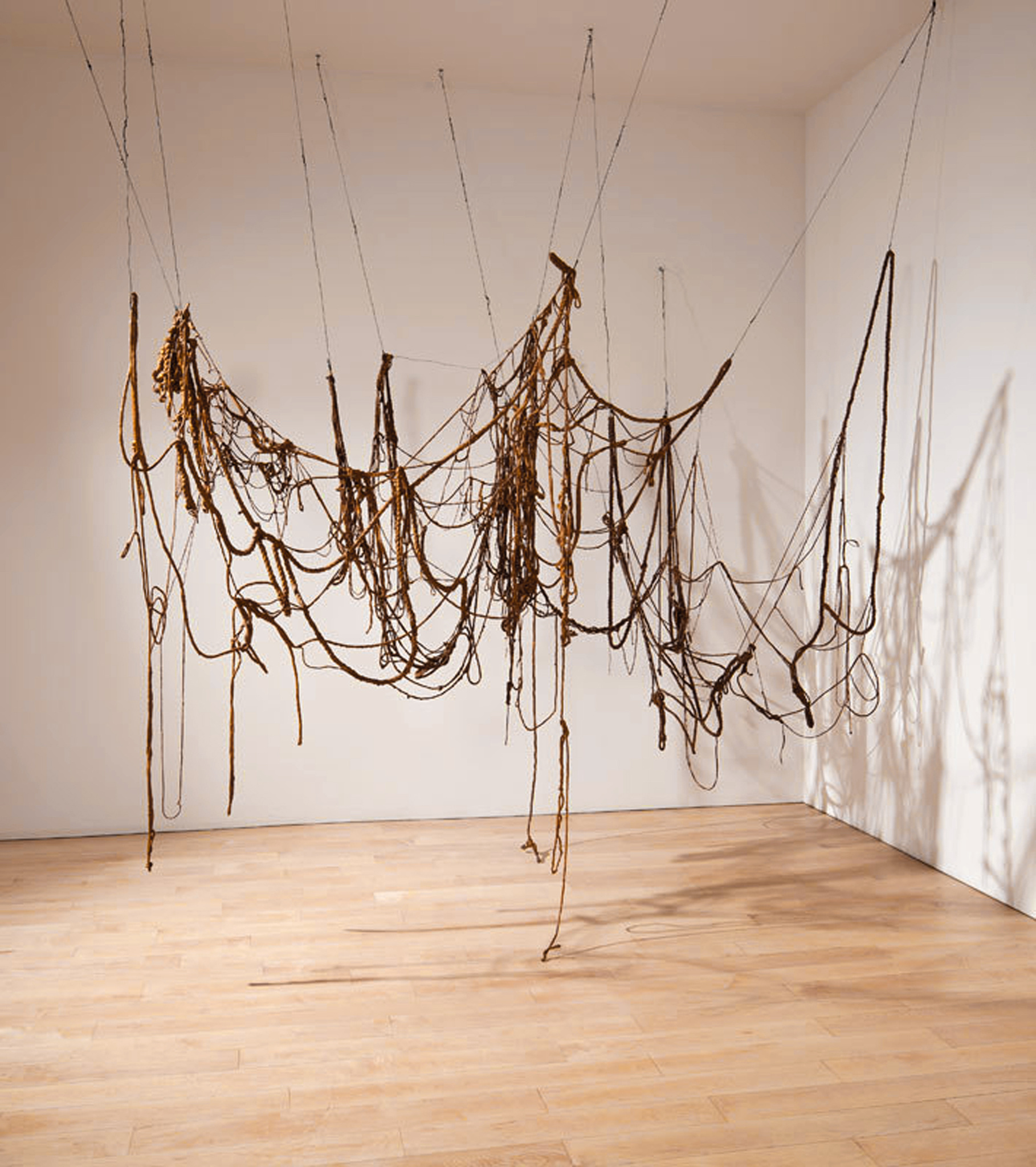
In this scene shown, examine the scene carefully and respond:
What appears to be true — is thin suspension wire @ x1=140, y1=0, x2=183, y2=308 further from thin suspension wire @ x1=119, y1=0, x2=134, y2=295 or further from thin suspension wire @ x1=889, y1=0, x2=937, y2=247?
thin suspension wire @ x1=889, y1=0, x2=937, y2=247

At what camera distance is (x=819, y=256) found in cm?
445

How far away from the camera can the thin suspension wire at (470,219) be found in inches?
168

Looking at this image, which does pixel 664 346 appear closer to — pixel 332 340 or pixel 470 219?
pixel 470 219

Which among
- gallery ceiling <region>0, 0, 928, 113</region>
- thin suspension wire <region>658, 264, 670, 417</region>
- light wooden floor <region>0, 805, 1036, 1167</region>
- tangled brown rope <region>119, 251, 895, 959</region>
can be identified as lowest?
light wooden floor <region>0, 805, 1036, 1167</region>

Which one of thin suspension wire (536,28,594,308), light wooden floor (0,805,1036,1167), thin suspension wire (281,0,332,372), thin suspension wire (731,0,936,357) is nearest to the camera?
light wooden floor (0,805,1036,1167)

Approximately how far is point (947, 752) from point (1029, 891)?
52 centimetres

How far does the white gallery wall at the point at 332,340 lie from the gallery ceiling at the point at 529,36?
10 centimetres

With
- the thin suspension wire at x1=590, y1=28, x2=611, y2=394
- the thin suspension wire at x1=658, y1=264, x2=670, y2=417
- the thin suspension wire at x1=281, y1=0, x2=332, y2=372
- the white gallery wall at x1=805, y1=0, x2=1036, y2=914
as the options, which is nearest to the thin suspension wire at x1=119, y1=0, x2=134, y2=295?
the thin suspension wire at x1=281, y1=0, x2=332, y2=372

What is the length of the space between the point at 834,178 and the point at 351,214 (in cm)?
174

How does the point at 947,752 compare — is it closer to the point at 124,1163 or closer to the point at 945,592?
the point at 945,592

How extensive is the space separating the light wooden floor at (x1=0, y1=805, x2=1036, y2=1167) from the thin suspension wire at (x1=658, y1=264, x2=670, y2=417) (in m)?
1.64

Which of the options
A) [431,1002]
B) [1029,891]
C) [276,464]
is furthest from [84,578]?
[1029,891]

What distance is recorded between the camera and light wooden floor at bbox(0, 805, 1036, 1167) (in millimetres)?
2141

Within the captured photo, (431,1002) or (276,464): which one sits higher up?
(276,464)
